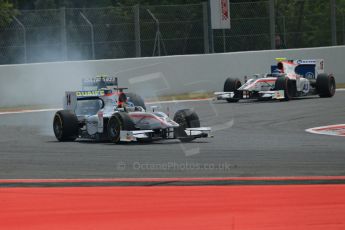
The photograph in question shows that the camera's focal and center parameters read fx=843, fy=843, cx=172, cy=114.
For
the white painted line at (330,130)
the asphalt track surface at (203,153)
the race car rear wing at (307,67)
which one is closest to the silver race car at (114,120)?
the asphalt track surface at (203,153)

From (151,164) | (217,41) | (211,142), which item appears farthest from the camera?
(217,41)

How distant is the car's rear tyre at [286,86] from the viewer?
22.8 meters

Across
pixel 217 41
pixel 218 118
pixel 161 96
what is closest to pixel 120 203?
pixel 218 118

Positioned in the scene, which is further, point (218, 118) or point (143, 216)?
point (218, 118)

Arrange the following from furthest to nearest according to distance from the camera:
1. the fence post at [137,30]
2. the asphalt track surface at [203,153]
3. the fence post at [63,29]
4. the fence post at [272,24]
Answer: the fence post at [272,24] < the fence post at [137,30] < the fence post at [63,29] < the asphalt track surface at [203,153]

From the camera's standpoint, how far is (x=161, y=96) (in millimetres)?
26406

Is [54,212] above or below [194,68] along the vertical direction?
below

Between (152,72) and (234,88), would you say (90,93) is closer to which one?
(234,88)

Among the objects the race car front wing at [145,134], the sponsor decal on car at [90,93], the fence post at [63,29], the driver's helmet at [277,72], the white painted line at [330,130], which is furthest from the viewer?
the fence post at [63,29]

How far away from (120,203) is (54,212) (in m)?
0.73

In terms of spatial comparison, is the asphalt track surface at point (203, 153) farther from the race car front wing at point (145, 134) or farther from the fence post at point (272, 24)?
the fence post at point (272, 24)

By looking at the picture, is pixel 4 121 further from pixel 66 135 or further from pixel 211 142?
pixel 211 142

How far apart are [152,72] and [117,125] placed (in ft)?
39.4

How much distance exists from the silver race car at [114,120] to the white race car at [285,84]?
782cm
